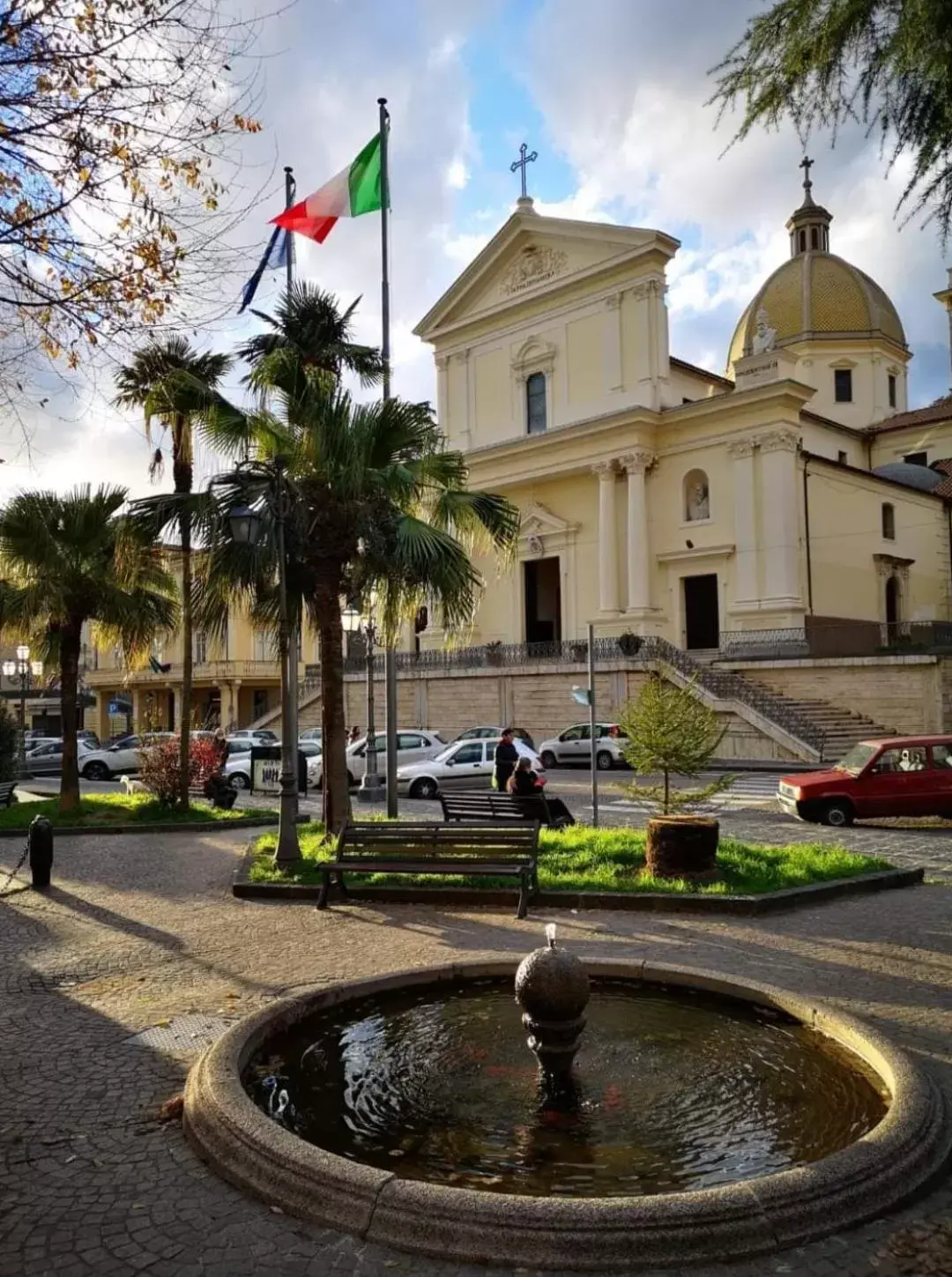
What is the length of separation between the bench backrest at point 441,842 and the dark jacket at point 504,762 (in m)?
7.38

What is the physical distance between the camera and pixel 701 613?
39188mm

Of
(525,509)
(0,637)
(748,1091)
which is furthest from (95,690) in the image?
(748,1091)

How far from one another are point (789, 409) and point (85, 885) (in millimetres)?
31536

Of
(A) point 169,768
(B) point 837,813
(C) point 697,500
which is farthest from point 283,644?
(C) point 697,500

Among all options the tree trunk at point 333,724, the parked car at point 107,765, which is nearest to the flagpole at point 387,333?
the tree trunk at point 333,724

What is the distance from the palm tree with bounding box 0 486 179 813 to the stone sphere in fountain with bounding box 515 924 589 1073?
571 inches

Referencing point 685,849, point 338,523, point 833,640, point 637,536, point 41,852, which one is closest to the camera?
point 685,849

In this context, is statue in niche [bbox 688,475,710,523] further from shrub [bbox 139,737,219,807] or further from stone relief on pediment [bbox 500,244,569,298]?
shrub [bbox 139,737,219,807]

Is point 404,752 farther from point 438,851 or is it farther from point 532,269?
point 532,269

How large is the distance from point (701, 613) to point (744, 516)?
14.1 feet

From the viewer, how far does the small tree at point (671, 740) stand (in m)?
11.0

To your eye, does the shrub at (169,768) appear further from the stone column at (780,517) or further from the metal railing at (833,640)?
the stone column at (780,517)

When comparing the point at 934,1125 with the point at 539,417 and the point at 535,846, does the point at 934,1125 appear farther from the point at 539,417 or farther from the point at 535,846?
the point at 539,417

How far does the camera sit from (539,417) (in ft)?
144
